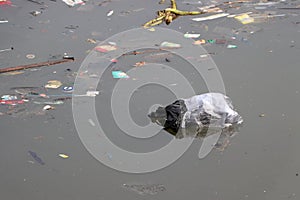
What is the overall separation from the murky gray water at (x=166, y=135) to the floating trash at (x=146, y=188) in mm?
12

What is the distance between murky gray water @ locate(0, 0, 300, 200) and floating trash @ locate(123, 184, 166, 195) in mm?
12

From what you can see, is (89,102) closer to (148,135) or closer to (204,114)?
(148,135)

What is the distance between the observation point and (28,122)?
3.50 m

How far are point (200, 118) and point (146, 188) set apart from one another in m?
0.77

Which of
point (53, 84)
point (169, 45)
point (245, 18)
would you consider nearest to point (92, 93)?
point (53, 84)

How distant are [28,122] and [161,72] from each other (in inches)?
48.4

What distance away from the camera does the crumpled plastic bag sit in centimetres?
344

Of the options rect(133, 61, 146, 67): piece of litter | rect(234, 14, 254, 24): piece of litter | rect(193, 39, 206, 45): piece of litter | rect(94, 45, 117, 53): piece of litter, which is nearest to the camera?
rect(133, 61, 146, 67): piece of litter

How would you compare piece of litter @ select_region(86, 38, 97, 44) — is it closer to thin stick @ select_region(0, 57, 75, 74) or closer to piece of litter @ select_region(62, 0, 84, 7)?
thin stick @ select_region(0, 57, 75, 74)

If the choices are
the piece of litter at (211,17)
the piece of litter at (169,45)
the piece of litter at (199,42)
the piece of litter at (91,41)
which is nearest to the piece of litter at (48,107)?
the piece of litter at (91,41)

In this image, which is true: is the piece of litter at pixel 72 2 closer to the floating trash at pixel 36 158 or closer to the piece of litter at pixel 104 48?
the piece of litter at pixel 104 48

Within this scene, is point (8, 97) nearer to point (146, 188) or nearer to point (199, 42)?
point (146, 188)

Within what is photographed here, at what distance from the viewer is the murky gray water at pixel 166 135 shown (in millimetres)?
2934

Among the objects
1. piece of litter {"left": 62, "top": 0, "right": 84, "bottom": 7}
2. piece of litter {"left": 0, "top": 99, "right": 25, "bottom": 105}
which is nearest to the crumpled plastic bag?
piece of litter {"left": 0, "top": 99, "right": 25, "bottom": 105}
